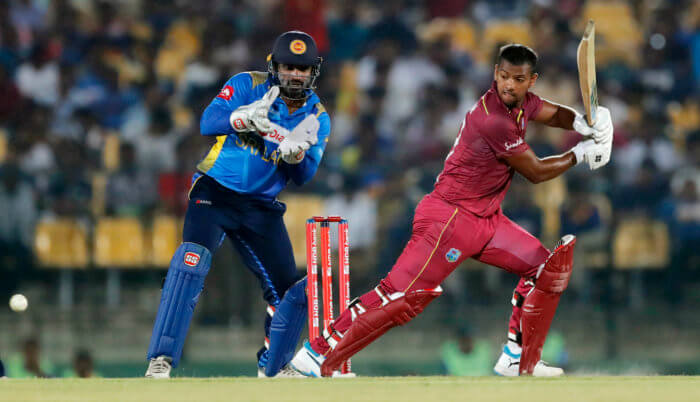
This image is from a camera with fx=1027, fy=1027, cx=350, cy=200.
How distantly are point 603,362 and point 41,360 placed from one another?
14.8 feet

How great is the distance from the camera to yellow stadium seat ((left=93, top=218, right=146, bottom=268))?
27.4ft

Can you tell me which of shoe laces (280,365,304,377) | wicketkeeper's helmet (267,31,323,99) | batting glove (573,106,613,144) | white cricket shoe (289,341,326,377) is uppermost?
wicketkeeper's helmet (267,31,323,99)

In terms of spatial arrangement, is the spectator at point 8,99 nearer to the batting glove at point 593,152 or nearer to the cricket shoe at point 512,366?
the cricket shoe at point 512,366

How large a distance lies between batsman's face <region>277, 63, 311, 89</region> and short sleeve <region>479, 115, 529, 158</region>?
989mm

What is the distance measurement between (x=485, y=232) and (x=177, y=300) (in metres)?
1.64

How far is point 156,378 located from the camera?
4.88 metres

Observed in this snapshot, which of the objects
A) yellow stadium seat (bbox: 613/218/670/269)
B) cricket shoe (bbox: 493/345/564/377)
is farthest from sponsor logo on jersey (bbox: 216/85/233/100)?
yellow stadium seat (bbox: 613/218/670/269)

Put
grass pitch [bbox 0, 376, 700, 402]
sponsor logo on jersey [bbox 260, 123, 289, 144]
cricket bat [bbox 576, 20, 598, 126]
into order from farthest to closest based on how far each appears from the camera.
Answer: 1. sponsor logo on jersey [bbox 260, 123, 289, 144]
2. cricket bat [bbox 576, 20, 598, 126]
3. grass pitch [bbox 0, 376, 700, 402]

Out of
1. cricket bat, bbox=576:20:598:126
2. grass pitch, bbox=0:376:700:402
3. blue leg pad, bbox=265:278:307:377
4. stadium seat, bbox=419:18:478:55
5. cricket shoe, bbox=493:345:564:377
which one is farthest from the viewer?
stadium seat, bbox=419:18:478:55

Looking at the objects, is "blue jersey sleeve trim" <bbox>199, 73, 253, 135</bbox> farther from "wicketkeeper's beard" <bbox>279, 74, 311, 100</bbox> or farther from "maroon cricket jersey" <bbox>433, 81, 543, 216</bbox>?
"maroon cricket jersey" <bbox>433, 81, 543, 216</bbox>

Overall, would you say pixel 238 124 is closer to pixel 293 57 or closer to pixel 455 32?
pixel 293 57

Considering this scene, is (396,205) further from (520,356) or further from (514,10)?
(514,10)

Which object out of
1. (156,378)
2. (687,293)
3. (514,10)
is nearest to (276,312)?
(156,378)

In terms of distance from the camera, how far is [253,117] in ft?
17.1
